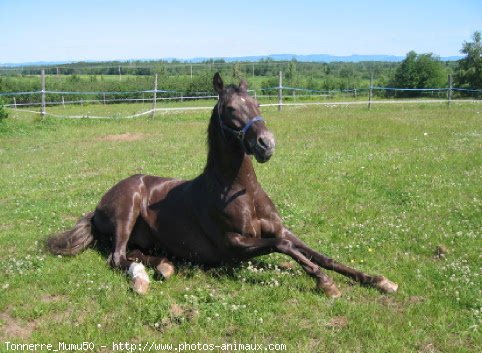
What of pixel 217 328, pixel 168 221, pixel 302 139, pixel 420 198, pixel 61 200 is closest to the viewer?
pixel 217 328

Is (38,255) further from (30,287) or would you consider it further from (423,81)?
(423,81)

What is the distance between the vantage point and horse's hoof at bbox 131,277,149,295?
17.9ft

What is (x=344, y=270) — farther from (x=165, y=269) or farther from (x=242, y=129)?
(x=165, y=269)

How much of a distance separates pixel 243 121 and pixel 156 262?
96.6 inches

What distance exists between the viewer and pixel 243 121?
16.6 feet

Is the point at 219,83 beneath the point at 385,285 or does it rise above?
above

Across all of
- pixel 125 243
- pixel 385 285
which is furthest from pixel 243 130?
pixel 125 243

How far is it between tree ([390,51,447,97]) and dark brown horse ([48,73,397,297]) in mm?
62928

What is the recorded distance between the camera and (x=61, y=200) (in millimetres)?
10039

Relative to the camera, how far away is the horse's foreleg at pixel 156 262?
5908 millimetres

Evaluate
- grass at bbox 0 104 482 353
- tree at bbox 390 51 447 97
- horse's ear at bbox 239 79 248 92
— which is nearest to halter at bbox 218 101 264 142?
horse's ear at bbox 239 79 248 92

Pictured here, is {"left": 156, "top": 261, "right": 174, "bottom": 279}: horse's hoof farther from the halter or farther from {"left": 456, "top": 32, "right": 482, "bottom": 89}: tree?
{"left": 456, "top": 32, "right": 482, "bottom": 89}: tree

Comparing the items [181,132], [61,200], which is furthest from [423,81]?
[61,200]

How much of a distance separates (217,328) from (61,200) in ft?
21.6
